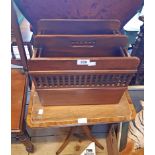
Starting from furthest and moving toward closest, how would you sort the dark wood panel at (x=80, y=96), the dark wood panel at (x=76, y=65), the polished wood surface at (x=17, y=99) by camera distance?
the polished wood surface at (x=17, y=99), the dark wood panel at (x=80, y=96), the dark wood panel at (x=76, y=65)

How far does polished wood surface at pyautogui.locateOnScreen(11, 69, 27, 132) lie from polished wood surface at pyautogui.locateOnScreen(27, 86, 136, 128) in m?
0.20

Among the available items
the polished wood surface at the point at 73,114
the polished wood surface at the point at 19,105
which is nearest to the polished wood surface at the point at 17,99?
the polished wood surface at the point at 19,105

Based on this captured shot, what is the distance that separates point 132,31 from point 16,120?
776 millimetres

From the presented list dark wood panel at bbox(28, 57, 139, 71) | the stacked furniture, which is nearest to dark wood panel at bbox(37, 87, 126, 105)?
the stacked furniture

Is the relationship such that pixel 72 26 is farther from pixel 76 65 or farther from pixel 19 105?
pixel 19 105

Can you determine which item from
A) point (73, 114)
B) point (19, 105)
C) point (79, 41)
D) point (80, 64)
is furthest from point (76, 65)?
point (19, 105)

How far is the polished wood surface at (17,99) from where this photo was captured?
3.39 ft

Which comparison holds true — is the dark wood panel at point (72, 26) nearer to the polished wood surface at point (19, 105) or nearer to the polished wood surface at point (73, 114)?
the polished wood surface at point (73, 114)

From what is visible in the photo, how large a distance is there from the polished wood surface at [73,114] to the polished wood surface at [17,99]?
20cm

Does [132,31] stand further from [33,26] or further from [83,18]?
[33,26]

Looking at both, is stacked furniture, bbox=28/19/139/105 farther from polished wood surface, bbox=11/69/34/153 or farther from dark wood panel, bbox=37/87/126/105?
polished wood surface, bbox=11/69/34/153

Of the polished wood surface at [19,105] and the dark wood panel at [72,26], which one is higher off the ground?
the dark wood panel at [72,26]

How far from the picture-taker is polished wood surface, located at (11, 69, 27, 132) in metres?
1.03
